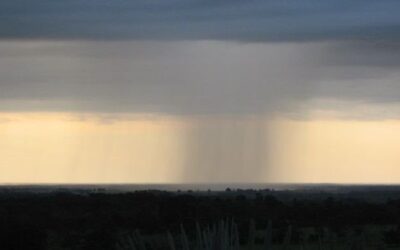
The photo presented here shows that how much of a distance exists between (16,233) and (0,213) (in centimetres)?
A: 2099

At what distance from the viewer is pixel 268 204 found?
318 ft

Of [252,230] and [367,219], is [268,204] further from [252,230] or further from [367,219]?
[252,230]

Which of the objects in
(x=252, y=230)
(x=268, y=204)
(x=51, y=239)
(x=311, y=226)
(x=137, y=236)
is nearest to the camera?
(x=252, y=230)

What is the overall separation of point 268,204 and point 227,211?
15754mm

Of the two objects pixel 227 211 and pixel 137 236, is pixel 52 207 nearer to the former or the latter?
pixel 227 211

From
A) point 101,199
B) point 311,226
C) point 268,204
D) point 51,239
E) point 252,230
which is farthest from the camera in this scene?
point 101,199

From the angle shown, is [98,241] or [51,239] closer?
[98,241]

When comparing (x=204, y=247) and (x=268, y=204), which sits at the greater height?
(x=268, y=204)

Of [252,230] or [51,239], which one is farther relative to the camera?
[51,239]

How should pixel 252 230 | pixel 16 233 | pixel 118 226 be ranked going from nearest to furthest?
1. pixel 252 230
2. pixel 16 233
3. pixel 118 226

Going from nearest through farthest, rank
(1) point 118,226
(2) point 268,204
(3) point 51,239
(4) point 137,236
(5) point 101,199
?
(4) point 137,236 → (3) point 51,239 → (1) point 118,226 → (2) point 268,204 → (5) point 101,199

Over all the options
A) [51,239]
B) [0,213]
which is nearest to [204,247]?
[51,239]

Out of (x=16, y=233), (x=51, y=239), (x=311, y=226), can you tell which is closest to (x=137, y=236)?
(x=16, y=233)

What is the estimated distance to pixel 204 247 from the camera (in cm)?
1847
